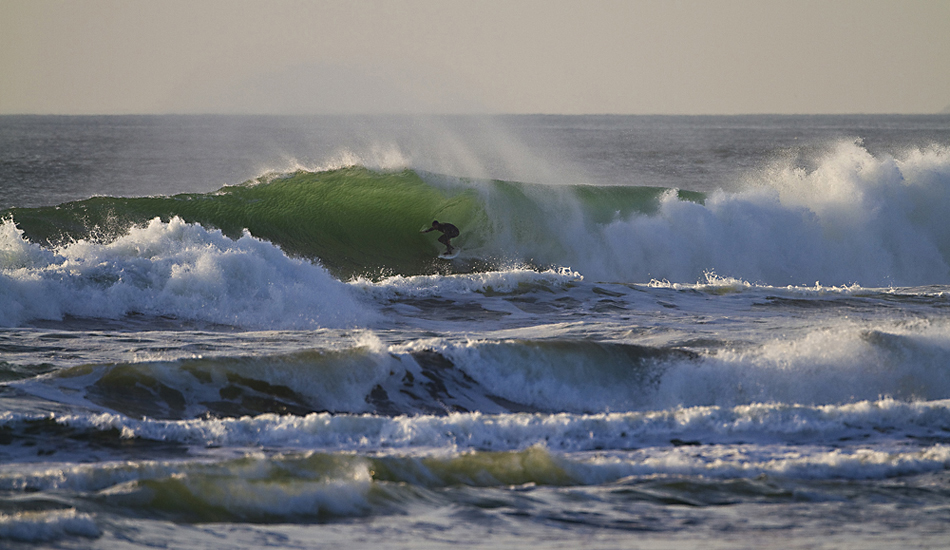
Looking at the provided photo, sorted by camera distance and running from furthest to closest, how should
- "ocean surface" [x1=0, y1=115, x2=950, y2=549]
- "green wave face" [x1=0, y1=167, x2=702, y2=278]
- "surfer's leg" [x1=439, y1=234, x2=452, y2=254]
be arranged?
"surfer's leg" [x1=439, y1=234, x2=452, y2=254] → "green wave face" [x1=0, y1=167, x2=702, y2=278] → "ocean surface" [x1=0, y1=115, x2=950, y2=549]

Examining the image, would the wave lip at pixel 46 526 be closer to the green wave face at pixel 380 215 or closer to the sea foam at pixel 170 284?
the sea foam at pixel 170 284

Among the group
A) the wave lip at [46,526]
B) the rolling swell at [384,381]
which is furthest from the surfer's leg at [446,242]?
the wave lip at [46,526]

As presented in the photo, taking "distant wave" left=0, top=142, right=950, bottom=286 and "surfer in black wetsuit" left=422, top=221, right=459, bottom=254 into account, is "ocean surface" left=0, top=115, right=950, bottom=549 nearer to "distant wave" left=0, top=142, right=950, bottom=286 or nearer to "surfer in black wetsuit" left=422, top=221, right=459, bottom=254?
"distant wave" left=0, top=142, right=950, bottom=286

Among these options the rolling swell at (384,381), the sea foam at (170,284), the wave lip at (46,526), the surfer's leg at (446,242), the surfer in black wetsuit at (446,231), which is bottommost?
the wave lip at (46,526)

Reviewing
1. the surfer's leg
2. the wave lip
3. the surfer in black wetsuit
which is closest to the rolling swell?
the wave lip

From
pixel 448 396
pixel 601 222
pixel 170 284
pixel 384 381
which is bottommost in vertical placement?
pixel 448 396

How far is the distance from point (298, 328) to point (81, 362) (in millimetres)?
2644

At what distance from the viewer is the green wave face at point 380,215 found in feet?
51.8

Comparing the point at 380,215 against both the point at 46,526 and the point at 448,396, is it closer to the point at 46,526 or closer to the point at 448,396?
the point at 448,396

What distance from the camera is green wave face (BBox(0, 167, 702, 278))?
15789 millimetres

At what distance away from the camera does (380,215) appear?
17.7m

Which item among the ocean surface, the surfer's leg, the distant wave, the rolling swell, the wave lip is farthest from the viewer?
the distant wave

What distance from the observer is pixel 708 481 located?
Answer: 17.6 feet

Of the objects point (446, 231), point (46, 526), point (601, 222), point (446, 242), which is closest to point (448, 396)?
point (46, 526)
